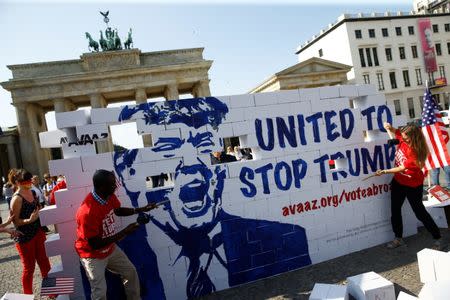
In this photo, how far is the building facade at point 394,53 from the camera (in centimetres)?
4841

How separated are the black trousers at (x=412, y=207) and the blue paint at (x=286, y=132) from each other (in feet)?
5.31

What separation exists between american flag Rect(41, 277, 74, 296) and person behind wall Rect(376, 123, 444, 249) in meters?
4.27

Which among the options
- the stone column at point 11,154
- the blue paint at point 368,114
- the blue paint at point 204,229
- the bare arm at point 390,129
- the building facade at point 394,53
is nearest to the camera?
the blue paint at point 204,229

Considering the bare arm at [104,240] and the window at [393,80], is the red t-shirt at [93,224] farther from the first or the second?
the window at [393,80]

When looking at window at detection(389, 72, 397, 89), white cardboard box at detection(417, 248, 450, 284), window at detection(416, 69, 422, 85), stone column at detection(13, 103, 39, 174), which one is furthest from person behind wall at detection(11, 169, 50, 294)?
window at detection(416, 69, 422, 85)

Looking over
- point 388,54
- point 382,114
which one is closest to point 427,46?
point 388,54

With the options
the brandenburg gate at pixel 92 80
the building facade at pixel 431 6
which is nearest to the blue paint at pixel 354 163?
the brandenburg gate at pixel 92 80

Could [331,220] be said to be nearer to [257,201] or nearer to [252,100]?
[257,201]

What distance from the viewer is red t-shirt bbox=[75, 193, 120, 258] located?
3.12m

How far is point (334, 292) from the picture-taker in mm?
3273

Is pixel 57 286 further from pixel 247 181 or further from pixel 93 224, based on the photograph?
pixel 247 181

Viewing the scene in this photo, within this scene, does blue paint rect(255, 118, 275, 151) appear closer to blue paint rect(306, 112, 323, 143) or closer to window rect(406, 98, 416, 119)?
blue paint rect(306, 112, 323, 143)

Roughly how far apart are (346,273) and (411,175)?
5.34 ft

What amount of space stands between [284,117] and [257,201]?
1.26m
